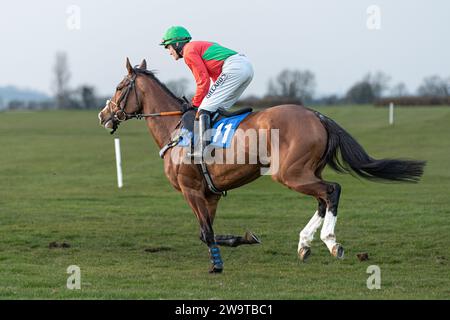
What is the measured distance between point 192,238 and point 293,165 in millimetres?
3998

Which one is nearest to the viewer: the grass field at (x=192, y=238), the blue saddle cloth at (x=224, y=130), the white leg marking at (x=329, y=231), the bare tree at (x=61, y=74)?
the grass field at (x=192, y=238)

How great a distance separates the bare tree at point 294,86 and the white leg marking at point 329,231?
51625 millimetres

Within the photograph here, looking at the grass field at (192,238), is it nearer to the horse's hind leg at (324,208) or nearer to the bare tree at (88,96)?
the horse's hind leg at (324,208)

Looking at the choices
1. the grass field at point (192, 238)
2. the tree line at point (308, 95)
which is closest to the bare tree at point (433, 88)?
the tree line at point (308, 95)

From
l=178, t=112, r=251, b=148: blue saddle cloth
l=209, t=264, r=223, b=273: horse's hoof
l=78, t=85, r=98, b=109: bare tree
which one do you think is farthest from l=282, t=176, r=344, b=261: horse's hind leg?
l=78, t=85, r=98, b=109: bare tree

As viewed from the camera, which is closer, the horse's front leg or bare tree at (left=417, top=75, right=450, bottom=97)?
the horse's front leg

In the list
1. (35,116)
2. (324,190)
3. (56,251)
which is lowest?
(35,116)

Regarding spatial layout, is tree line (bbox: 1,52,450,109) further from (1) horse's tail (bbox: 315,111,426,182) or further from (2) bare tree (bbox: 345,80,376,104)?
(1) horse's tail (bbox: 315,111,426,182)

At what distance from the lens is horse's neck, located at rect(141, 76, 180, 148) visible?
10.4 metres

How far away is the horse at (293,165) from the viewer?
9.07m

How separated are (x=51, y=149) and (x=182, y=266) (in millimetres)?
25345
